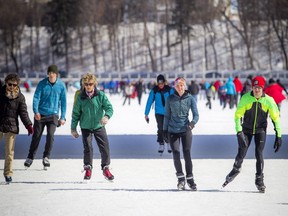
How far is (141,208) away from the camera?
20.6 ft

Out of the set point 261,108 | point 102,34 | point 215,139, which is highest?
point 102,34

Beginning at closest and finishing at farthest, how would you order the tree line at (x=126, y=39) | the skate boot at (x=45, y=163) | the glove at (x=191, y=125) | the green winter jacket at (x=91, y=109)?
the glove at (x=191, y=125), the green winter jacket at (x=91, y=109), the skate boot at (x=45, y=163), the tree line at (x=126, y=39)

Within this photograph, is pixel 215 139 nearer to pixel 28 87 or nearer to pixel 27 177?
pixel 27 177

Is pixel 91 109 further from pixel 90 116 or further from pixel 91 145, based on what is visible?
pixel 91 145

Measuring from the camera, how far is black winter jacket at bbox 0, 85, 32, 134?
A: 314 inches

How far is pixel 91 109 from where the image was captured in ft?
26.2

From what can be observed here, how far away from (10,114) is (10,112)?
0.03 meters

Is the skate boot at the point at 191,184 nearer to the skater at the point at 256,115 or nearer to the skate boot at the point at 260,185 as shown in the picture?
the skater at the point at 256,115

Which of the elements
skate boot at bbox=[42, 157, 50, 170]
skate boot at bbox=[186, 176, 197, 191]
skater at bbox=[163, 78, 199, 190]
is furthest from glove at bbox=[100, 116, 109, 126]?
skate boot at bbox=[42, 157, 50, 170]

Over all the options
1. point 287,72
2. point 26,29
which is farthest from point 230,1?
point 26,29

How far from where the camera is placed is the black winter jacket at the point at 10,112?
7980 mm

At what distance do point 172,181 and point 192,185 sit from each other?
731mm

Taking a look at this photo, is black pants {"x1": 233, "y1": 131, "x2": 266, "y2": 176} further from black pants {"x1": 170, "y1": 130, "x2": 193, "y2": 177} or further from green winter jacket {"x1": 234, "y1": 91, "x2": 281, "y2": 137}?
black pants {"x1": 170, "y1": 130, "x2": 193, "y2": 177}

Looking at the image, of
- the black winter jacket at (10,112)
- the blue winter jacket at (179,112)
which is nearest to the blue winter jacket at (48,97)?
the black winter jacket at (10,112)
